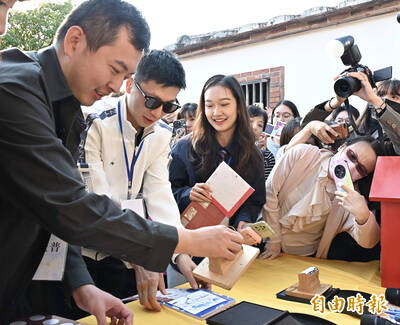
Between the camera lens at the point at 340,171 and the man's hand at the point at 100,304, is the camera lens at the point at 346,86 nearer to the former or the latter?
the camera lens at the point at 340,171

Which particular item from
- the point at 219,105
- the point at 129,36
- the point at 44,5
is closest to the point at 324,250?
the point at 219,105

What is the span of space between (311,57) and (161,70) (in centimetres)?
515

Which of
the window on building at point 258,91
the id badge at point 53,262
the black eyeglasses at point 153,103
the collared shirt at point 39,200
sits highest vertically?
the window on building at point 258,91

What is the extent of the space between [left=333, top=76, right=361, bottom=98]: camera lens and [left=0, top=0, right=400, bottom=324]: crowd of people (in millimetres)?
36

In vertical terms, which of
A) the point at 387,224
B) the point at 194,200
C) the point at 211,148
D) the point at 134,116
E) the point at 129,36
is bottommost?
the point at 387,224

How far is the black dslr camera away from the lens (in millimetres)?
1943

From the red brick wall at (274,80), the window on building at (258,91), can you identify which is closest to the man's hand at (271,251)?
the red brick wall at (274,80)

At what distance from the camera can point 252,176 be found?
80.0 inches

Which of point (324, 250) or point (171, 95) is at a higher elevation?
point (171, 95)

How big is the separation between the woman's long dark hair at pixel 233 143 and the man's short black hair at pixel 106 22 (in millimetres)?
1072

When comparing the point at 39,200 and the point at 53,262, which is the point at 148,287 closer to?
the point at 53,262

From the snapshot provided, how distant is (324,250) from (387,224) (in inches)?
18.0

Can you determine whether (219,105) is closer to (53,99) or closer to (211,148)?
(211,148)

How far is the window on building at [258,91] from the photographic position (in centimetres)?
661
